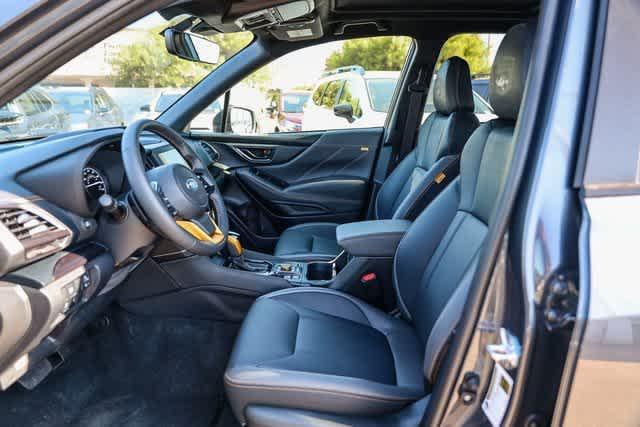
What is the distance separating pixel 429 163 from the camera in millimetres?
2391

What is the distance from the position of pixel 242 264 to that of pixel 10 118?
102cm

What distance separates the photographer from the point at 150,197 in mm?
1394

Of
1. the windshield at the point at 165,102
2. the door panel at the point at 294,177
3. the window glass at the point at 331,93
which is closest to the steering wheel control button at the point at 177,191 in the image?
the windshield at the point at 165,102

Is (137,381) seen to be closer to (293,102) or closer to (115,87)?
(115,87)

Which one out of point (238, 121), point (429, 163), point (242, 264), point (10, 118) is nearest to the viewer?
point (10, 118)

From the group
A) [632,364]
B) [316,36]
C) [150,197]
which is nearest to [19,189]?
[150,197]

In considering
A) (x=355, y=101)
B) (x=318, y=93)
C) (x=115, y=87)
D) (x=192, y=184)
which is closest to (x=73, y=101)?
(x=115, y=87)

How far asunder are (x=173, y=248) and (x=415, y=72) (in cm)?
186

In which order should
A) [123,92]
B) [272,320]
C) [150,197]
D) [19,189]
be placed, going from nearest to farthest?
[19,189] < [150,197] < [272,320] < [123,92]

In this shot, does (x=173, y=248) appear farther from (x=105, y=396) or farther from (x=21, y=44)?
(x=21, y=44)

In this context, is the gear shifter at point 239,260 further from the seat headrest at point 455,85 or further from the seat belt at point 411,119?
the seat belt at point 411,119

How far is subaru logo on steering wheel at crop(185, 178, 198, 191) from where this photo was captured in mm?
1635

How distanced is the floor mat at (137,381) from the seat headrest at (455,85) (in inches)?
54.2

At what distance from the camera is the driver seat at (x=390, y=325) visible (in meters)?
1.24
